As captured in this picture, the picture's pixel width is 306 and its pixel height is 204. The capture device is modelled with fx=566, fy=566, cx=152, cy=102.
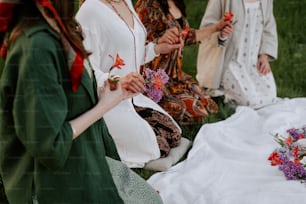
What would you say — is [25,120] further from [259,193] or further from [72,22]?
[259,193]

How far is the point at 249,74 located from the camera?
8.73 ft

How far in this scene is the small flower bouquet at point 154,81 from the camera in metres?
2.04

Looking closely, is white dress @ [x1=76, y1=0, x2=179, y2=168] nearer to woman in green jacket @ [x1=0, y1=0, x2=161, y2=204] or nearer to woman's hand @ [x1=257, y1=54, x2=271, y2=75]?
woman in green jacket @ [x1=0, y1=0, x2=161, y2=204]

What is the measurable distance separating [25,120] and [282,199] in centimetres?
93

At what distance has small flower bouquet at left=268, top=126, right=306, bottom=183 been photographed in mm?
1805

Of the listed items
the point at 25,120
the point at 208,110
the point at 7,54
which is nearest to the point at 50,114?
the point at 25,120

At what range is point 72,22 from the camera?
1113mm

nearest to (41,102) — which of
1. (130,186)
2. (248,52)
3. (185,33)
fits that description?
(130,186)

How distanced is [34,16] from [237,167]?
44.0 inches

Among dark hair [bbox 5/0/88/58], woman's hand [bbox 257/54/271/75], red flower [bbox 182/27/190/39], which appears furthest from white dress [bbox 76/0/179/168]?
woman's hand [bbox 257/54/271/75]

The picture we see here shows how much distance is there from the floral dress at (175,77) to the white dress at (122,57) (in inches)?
7.9

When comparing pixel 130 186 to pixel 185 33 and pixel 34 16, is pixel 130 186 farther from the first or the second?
pixel 185 33

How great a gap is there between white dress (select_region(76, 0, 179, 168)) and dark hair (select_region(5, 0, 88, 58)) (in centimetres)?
62

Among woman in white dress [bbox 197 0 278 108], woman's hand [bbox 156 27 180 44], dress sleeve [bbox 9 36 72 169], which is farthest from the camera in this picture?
woman in white dress [bbox 197 0 278 108]
